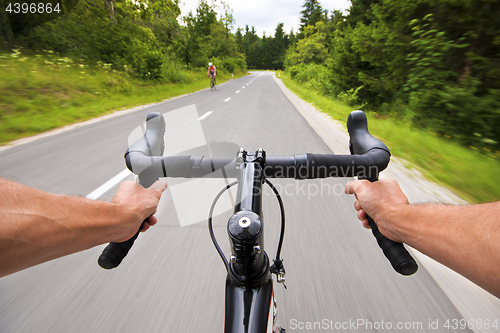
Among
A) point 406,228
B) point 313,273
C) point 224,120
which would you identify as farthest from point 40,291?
point 224,120

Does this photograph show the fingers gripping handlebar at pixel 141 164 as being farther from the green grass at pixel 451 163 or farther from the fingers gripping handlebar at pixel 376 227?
the green grass at pixel 451 163

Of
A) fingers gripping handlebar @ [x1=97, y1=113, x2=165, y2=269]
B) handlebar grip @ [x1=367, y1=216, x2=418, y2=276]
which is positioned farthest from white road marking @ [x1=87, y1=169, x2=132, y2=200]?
handlebar grip @ [x1=367, y1=216, x2=418, y2=276]

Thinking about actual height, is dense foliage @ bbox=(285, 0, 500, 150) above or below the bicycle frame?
above

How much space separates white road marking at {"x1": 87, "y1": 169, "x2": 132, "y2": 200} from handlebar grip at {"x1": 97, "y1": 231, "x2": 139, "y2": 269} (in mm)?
2317

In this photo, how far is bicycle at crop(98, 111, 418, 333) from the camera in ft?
2.21

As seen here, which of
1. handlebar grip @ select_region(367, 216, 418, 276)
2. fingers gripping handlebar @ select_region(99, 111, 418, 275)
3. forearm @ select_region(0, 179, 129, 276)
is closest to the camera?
forearm @ select_region(0, 179, 129, 276)

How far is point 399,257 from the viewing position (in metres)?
0.83

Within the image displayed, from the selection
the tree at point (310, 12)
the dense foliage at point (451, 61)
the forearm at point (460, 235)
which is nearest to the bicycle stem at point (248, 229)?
the forearm at point (460, 235)

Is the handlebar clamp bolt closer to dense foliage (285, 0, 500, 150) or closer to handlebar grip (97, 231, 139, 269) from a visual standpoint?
handlebar grip (97, 231, 139, 269)

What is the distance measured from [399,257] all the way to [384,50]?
7775mm

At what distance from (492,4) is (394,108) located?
17.7 ft

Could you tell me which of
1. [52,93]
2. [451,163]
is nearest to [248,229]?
[451,163]

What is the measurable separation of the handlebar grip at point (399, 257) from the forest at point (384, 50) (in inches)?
197

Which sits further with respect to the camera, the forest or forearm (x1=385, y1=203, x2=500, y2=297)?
the forest
